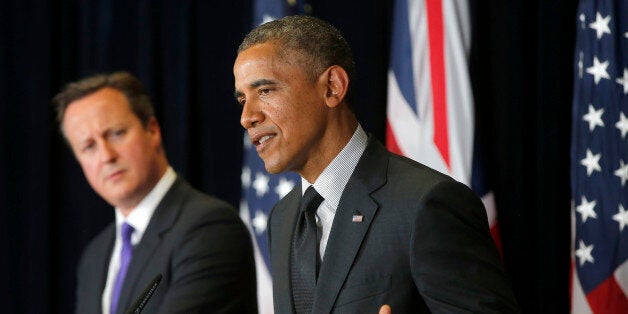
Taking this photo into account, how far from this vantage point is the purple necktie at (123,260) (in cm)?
302

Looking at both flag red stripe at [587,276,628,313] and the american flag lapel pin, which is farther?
flag red stripe at [587,276,628,313]

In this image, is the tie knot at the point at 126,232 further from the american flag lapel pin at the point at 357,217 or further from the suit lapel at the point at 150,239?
the american flag lapel pin at the point at 357,217

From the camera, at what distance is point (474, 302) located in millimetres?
1810

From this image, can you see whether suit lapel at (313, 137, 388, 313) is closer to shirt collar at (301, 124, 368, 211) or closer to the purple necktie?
shirt collar at (301, 124, 368, 211)

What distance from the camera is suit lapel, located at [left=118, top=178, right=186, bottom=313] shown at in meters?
2.94

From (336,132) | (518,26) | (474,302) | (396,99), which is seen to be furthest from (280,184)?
(474,302)

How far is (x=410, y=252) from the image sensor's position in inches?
73.4

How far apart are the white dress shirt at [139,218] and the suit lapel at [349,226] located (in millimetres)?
1245

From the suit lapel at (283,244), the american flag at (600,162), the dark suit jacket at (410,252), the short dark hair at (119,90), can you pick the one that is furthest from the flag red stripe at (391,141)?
the dark suit jacket at (410,252)

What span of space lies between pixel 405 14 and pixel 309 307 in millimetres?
2491

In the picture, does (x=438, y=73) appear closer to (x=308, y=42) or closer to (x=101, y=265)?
(x=101, y=265)

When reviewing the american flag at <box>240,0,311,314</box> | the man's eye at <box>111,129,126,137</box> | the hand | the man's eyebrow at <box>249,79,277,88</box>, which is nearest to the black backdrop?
the american flag at <box>240,0,311,314</box>

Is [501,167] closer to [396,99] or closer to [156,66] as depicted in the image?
[396,99]

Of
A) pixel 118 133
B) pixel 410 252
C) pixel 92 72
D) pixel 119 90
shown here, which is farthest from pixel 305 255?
pixel 92 72
